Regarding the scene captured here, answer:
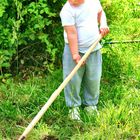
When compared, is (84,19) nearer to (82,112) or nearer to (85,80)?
(85,80)

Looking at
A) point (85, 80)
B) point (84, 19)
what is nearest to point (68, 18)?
point (84, 19)

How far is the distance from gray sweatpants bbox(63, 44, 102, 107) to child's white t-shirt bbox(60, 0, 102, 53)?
0.15 metres

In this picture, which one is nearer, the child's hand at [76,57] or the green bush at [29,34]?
the child's hand at [76,57]

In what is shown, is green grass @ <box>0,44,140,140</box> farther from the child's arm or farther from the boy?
the child's arm

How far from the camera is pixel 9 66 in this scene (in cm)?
432

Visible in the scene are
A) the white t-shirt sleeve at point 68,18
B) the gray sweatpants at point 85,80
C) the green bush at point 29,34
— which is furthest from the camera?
the green bush at point 29,34

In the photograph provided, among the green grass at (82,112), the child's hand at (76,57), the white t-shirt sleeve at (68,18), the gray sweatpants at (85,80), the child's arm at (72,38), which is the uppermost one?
the white t-shirt sleeve at (68,18)

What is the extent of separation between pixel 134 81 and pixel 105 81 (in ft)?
0.96

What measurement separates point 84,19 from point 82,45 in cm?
21

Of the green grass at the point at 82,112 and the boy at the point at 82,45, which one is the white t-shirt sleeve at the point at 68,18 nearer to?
the boy at the point at 82,45

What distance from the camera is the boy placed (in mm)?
3225

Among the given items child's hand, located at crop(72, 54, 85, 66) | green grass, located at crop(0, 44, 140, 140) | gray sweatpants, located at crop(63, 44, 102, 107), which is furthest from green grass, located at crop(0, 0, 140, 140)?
child's hand, located at crop(72, 54, 85, 66)

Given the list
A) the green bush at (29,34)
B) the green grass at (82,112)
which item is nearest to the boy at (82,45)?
the green grass at (82,112)

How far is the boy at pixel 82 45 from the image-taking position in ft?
10.6
